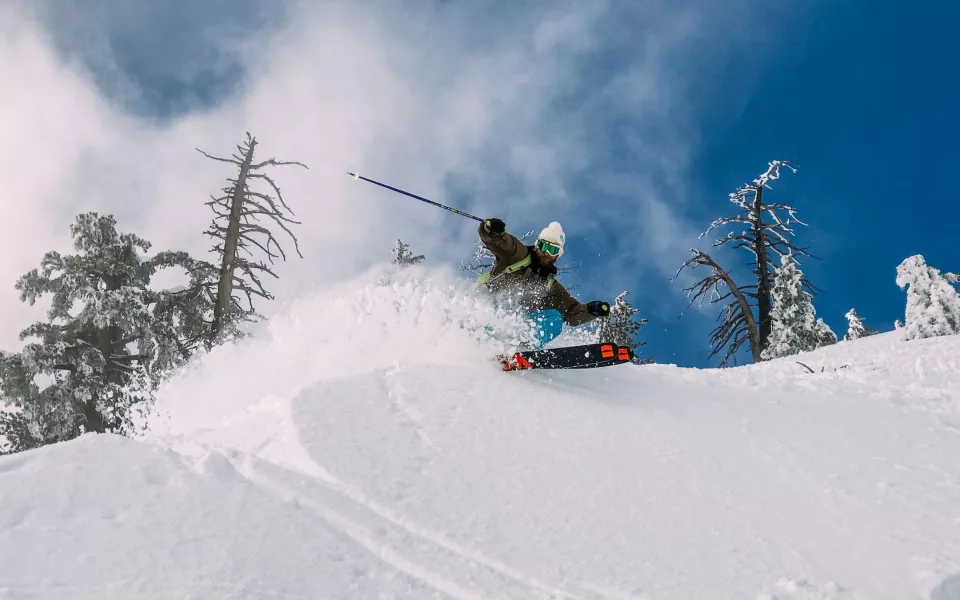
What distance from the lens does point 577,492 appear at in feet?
15.9

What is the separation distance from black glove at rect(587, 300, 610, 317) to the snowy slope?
1.26 meters

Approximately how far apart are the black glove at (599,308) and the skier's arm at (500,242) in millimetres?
1160

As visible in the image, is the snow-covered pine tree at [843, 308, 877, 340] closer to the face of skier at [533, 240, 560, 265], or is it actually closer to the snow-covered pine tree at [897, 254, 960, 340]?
the snow-covered pine tree at [897, 254, 960, 340]

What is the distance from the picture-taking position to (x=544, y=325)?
9.05 metres

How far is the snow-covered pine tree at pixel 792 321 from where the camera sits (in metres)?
23.1

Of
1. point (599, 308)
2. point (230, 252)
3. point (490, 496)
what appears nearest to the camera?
point (490, 496)

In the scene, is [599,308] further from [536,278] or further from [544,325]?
[536,278]

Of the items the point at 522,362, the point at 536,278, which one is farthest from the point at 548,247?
the point at 522,362

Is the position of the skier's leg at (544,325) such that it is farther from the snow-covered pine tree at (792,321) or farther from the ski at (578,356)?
the snow-covered pine tree at (792,321)

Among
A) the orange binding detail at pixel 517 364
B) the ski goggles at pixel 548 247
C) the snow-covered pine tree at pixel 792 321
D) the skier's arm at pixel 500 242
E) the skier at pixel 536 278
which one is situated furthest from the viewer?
the snow-covered pine tree at pixel 792 321

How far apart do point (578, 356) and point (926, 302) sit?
14.4 metres

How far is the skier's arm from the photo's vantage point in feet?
26.9

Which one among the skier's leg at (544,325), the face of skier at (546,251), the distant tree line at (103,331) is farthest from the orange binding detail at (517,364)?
the distant tree line at (103,331)

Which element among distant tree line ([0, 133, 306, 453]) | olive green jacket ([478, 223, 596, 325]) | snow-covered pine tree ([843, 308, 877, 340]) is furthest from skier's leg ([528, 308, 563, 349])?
snow-covered pine tree ([843, 308, 877, 340])
